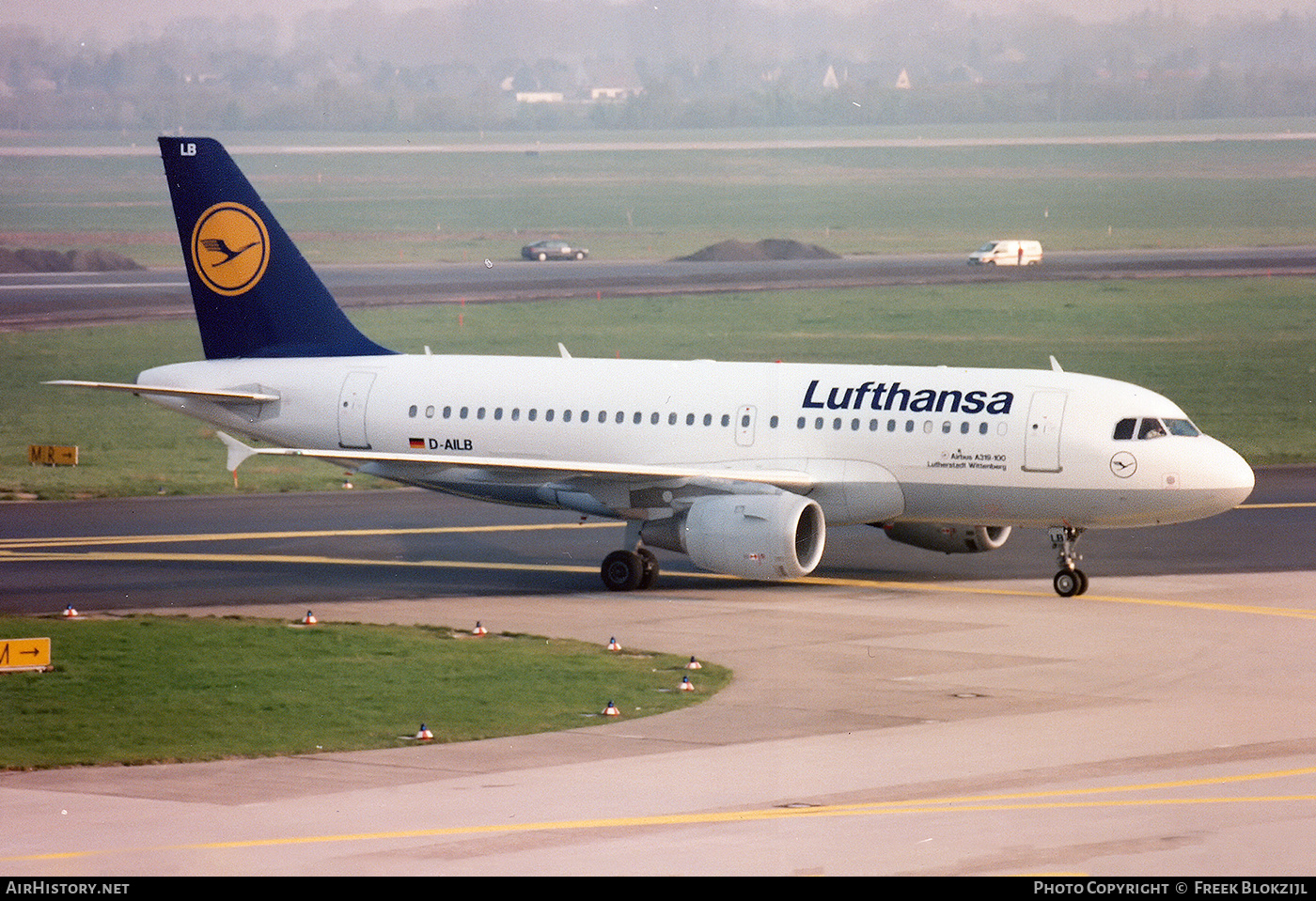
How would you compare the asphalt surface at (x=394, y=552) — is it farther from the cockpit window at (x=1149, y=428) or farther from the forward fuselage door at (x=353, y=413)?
the cockpit window at (x=1149, y=428)

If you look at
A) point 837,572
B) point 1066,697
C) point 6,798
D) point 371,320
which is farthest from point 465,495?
point 371,320

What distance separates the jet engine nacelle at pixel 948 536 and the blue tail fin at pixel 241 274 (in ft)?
38.1

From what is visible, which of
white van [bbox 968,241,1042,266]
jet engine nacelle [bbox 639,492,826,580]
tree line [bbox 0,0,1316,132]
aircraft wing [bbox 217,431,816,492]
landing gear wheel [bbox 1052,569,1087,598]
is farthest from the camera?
white van [bbox 968,241,1042,266]

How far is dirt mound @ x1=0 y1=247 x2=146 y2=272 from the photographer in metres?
97.3

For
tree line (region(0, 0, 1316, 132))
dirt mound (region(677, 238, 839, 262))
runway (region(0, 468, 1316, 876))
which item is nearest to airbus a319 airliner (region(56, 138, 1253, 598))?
runway (region(0, 468, 1316, 876))

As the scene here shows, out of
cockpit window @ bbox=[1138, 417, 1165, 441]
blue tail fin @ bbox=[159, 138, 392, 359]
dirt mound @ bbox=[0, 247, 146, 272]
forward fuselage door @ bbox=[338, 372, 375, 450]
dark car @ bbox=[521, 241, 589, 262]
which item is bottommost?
forward fuselage door @ bbox=[338, 372, 375, 450]

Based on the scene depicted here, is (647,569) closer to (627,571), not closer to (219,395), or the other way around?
(627,571)

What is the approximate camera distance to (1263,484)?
50.5m

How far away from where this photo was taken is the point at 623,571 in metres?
35.7

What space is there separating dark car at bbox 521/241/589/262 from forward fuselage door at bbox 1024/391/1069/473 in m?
79.8

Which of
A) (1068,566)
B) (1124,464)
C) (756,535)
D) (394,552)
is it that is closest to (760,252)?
(394,552)

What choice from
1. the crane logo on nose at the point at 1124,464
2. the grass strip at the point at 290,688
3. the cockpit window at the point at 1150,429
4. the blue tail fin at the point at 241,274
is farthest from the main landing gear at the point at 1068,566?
the blue tail fin at the point at 241,274

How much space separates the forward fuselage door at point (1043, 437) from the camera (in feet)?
111

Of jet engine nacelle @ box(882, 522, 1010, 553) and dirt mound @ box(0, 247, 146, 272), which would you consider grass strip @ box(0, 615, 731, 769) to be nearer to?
jet engine nacelle @ box(882, 522, 1010, 553)
